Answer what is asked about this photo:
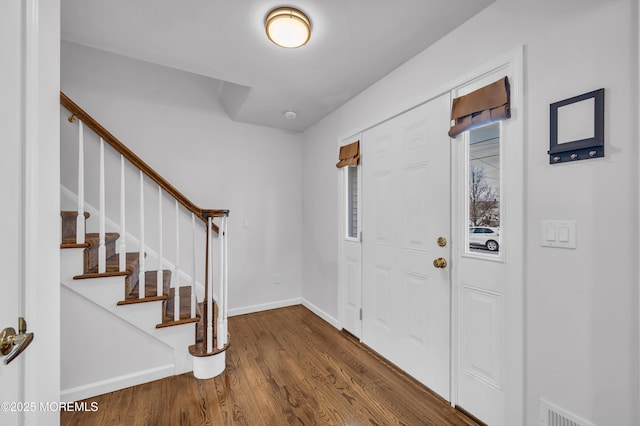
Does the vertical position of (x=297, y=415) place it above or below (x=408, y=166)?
below

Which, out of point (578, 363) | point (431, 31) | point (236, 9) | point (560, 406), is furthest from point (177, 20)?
point (560, 406)

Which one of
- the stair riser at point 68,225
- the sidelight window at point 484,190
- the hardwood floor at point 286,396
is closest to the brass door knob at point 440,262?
the sidelight window at point 484,190

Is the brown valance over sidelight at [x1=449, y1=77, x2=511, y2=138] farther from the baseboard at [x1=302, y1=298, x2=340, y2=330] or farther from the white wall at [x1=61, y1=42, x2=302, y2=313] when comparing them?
the white wall at [x1=61, y1=42, x2=302, y2=313]

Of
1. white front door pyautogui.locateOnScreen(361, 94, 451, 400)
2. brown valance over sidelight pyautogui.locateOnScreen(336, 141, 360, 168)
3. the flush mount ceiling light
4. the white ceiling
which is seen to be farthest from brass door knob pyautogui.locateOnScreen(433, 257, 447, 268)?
the flush mount ceiling light

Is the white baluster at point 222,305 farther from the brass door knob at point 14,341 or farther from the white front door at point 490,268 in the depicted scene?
the white front door at point 490,268

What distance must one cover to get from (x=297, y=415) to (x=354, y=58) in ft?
8.15

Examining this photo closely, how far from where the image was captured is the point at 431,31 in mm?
1714

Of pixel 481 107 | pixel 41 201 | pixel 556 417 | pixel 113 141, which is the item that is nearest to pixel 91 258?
pixel 113 141

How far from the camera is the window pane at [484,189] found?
1.52 m

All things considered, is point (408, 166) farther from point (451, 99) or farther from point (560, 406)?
point (560, 406)

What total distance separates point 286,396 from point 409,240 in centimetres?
140

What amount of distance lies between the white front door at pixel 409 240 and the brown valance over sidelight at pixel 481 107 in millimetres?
114

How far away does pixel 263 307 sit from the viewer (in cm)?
344

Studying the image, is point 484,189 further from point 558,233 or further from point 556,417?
point 556,417
